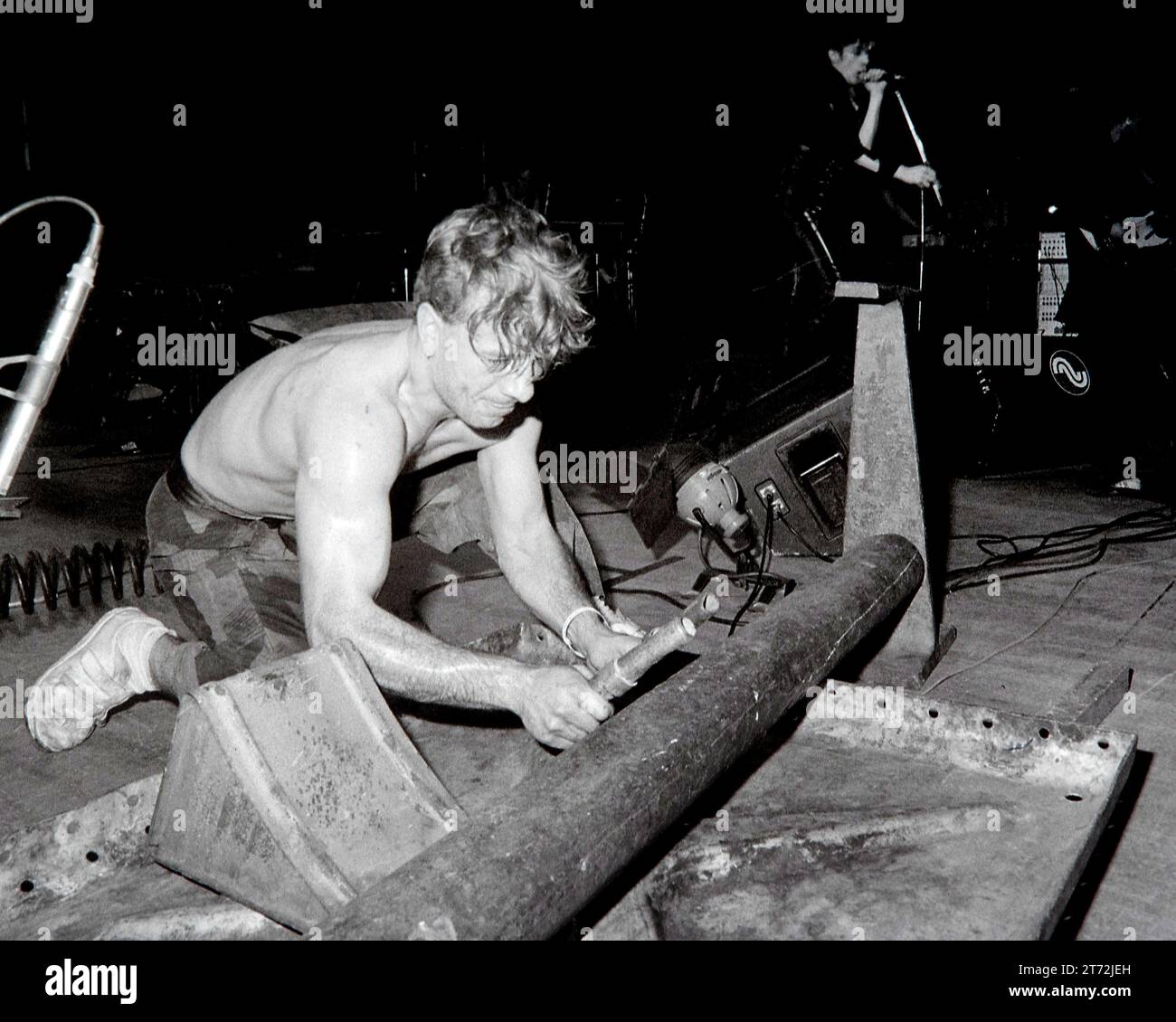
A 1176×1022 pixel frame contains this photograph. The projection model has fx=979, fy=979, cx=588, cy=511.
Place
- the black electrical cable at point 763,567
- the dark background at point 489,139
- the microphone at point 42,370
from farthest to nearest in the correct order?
1. the dark background at point 489,139
2. the black electrical cable at point 763,567
3. the microphone at point 42,370

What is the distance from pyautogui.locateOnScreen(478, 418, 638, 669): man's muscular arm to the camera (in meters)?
2.71

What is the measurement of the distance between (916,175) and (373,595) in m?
5.59

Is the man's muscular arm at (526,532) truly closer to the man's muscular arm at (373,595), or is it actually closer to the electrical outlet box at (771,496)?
the man's muscular arm at (373,595)

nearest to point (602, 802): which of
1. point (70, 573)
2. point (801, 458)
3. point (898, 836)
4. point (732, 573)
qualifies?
point (898, 836)

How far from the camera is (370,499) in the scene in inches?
85.0

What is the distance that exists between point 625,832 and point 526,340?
3.71 ft

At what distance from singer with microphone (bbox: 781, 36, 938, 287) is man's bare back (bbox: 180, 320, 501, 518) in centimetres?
367

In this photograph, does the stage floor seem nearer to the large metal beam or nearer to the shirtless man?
the shirtless man

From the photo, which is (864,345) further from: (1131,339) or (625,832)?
(1131,339)

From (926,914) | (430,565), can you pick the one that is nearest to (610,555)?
(430,565)

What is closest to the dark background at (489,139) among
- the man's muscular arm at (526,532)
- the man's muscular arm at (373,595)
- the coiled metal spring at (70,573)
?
the coiled metal spring at (70,573)

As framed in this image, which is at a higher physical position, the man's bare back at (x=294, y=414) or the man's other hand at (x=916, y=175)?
the man's other hand at (x=916, y=175)

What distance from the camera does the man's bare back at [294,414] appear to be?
2.27m

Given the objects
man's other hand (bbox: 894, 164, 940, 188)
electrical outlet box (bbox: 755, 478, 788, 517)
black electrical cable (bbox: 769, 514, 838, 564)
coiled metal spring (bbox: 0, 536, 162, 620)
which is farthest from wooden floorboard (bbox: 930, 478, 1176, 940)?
coiled metal spring (bbox: 0, 536, 162, 620)
